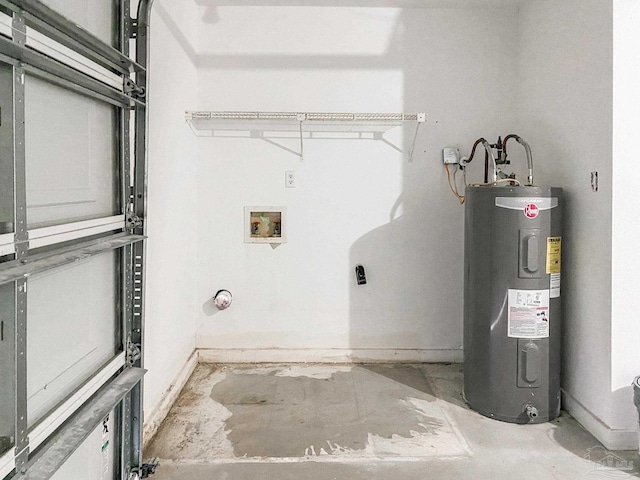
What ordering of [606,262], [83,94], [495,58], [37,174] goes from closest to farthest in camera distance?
[37,174]
[83,94]
[606,262]
[495,58]

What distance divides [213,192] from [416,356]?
1852mm

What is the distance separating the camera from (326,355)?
339 cm

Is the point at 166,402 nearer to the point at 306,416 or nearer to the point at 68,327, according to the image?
the point at 306,416

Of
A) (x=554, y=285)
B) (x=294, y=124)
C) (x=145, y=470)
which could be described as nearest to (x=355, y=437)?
(x=145, y=470)

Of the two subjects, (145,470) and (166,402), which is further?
(166,402)

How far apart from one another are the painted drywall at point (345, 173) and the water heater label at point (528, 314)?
0.90m

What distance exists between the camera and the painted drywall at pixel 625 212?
2.18m

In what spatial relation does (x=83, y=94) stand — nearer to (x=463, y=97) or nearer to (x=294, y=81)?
(x=294, y=81)

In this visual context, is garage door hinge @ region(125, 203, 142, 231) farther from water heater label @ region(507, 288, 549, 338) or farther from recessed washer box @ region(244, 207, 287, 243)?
water heater label @ region(507, 288, 549, 338)

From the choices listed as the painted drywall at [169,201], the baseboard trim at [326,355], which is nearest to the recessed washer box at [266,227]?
the painted drywall at [169,201]

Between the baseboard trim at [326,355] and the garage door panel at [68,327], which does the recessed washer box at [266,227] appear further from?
the garage door panel at [68,327]

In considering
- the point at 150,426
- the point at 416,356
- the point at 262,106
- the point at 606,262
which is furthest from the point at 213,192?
the point at 606,262

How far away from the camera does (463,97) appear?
332 cm

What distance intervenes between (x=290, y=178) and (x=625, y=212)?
6.57 feet
